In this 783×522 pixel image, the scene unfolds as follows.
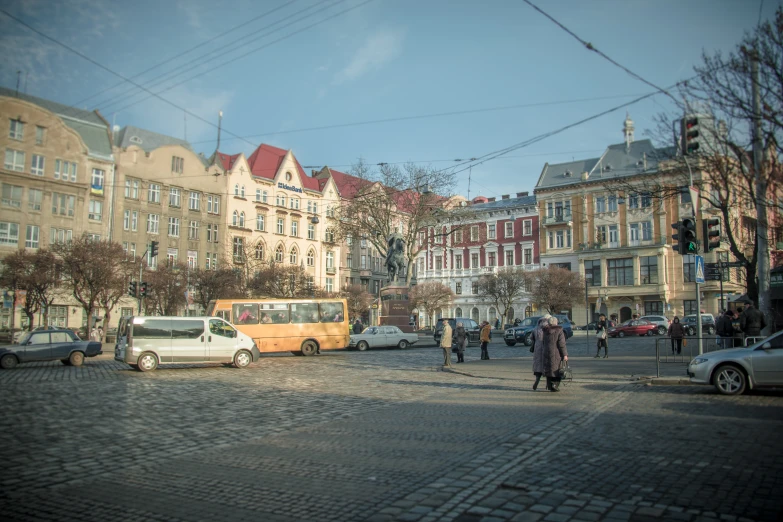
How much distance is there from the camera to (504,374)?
741 inches

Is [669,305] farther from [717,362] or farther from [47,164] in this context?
[47,164]

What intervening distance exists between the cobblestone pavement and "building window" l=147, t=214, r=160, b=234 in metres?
46.4

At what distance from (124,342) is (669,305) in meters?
59.8

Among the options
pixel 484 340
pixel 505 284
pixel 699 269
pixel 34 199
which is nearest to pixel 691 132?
pixel 699 269

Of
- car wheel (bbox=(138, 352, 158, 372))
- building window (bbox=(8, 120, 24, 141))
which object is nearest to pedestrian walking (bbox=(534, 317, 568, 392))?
car wheel (bbox=(138, 352, 158, 372))

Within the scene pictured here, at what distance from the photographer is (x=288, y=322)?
29.8 meters

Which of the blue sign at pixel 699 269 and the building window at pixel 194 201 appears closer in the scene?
the blue sign at pixel 699 269

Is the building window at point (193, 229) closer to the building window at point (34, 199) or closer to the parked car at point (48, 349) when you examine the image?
the building window at point (34, 199)

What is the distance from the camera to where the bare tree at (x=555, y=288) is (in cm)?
6334

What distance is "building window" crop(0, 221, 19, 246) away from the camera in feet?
146

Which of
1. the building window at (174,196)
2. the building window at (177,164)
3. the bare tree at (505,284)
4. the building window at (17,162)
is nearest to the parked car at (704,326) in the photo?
the bare tree at (505,284)

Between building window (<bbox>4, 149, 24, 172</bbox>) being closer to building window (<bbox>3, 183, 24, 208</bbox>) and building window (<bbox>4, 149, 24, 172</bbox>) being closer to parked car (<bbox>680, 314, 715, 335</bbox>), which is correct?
building window (<bbox>3, 183, 24, 208</bbox>)

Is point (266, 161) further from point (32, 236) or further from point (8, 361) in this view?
point (8, 361)

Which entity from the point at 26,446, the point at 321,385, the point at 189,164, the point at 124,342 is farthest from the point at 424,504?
the point at 189,164
